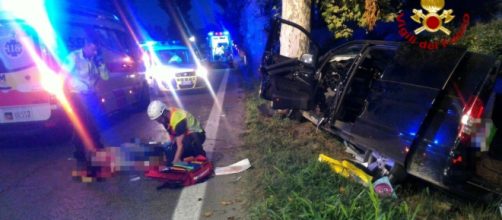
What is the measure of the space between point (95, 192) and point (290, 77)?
10.6ft

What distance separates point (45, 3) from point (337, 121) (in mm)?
5335

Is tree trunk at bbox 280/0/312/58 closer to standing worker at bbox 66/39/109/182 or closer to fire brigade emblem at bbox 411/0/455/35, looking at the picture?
fire brigade emblem at bbox 411/0/455/35

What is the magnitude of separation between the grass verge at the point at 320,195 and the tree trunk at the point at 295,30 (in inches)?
104

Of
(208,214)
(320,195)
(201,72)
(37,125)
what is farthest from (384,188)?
(201,72)

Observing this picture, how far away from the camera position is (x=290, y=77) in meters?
6.98

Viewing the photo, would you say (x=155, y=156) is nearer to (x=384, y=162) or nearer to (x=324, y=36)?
(x=384, y=162)

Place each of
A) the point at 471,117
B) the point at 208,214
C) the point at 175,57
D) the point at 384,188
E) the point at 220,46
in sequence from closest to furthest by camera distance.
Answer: the point at 471,117 < the point at 384,188 < the point at 208,214 < the point at 175,57 < the point at 220,46

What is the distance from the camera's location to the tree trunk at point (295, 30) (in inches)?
330

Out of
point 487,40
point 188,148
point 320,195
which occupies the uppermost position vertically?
point 487,40

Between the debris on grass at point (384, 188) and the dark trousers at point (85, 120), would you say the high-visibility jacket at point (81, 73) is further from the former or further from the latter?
the debris on grass at point (384, 188)

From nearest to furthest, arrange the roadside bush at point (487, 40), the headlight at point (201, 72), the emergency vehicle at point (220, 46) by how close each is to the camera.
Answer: the roadside bush at point (487, 40)
the headlight at point (201, 72)
the emergency vehicle at point (220, 46)

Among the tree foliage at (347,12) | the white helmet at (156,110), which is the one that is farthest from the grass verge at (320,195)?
the tree foliage at (347,12)

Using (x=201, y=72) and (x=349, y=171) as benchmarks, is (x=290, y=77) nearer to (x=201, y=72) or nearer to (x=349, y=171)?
(x=349, y=171)

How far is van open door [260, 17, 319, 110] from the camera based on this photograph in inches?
262
